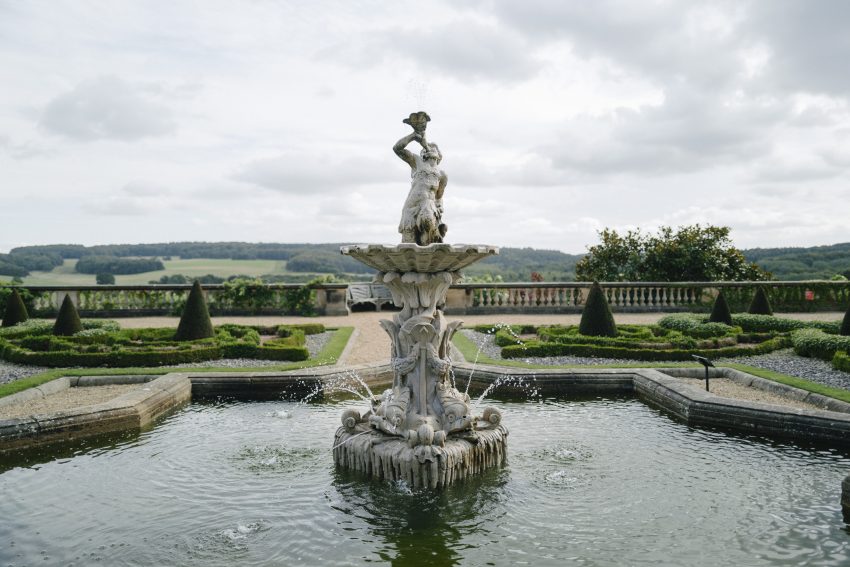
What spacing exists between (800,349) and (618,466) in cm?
871

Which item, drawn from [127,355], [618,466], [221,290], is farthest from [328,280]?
[618,466]

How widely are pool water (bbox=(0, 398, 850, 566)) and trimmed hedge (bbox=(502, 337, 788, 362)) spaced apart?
4.91 metres

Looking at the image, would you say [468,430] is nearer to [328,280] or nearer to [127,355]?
[127,355]

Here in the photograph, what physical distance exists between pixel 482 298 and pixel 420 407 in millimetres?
15490

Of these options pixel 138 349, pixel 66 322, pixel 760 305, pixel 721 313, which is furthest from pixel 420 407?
pixel 760 305

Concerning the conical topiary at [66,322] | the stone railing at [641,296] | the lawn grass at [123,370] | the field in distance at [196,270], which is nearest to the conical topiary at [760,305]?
the stone railing at [641,296]

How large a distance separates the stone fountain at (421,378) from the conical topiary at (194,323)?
822cm

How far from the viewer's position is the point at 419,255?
6.97 m

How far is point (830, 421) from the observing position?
8.03 metres

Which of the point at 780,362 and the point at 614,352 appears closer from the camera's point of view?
the point at 780,362

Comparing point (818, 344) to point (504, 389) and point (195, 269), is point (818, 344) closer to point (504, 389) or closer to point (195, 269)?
point (504, 389)

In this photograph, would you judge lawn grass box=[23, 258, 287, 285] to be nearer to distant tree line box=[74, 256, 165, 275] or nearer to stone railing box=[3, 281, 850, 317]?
distant tree line box=[74, 256, 165, 275]

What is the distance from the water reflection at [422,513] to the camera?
5477 millimetres

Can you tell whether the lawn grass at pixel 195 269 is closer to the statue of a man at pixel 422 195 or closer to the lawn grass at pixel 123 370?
the lawn grass at pixel 123 370
